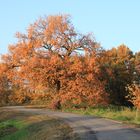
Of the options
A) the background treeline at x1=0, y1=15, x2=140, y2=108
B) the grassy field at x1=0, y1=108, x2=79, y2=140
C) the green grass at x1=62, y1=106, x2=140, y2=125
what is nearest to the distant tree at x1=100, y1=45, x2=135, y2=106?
the background treeline at x1=0, y1=15, x2=140, y2=108

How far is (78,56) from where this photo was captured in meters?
56.2

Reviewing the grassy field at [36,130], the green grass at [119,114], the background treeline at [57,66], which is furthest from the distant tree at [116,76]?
the grassy field at [36,130]

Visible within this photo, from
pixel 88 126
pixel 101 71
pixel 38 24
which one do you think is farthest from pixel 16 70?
pixel 88 126

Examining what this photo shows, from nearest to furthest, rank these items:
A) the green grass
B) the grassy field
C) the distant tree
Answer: the grassy field → the green grass → the distant tree

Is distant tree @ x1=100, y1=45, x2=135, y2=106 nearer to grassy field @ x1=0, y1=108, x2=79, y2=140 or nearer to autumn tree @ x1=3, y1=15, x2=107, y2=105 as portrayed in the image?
autumn tree @ x1=3, y1=15, x2=107, y2=105

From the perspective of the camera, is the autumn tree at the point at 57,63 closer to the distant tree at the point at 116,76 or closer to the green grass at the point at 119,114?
the distant tree at the point at 116,76

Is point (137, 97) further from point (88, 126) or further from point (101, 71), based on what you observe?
point (101, 71)

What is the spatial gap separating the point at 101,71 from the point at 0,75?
14.1 metres

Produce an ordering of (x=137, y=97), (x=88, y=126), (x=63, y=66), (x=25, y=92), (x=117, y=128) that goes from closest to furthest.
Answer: (x=117, y=128) < (x=88, y=126) < (x=137, y=97) < (x=63, y=66) < (x=25, y=92)

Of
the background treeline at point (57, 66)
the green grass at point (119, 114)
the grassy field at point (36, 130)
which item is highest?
the background treeline at point (57, 66)

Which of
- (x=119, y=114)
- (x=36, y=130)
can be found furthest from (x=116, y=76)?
(x=36, y=130)

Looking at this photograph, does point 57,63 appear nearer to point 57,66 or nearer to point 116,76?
point 57,66

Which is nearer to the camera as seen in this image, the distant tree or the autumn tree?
the autumn tree

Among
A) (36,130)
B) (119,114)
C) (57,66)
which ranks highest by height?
(57,66)
